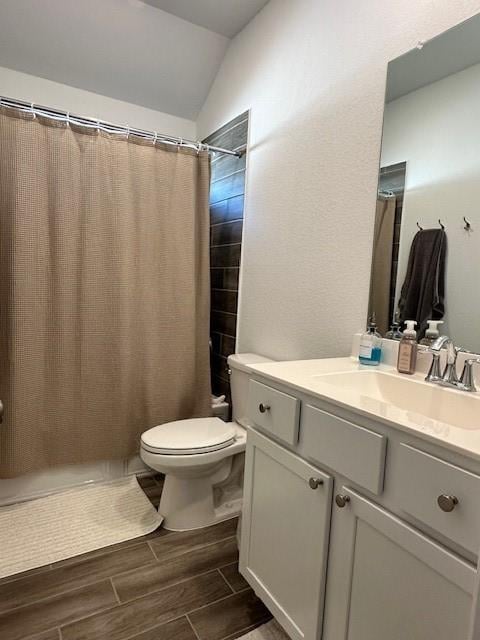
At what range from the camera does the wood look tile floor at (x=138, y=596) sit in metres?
1.29

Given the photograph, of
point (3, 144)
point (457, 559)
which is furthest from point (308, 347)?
point (3, 144)

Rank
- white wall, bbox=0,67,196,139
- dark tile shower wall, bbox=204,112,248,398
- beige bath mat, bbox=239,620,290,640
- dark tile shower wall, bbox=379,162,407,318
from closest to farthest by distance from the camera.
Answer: beige bath mat, bbox=239,620,290,640, dark tile shower wall, bbox=379,162,407,318, white wall, bbox=0,67,196,139, dark tile shower wall, bbox=204,112,248,398

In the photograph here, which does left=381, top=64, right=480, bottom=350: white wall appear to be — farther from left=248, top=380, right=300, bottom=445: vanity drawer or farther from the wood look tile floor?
the wood look tile floor

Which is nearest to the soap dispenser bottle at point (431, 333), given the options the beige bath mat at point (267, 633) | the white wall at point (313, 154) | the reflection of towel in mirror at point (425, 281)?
the reflection of towel in mirror at point (425, 281)

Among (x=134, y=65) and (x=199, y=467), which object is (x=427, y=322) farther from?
(x=134, y=65)

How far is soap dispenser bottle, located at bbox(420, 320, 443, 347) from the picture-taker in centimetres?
129

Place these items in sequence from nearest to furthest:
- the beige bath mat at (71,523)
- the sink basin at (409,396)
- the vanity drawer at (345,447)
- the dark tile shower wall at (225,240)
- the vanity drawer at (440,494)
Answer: the vanity drawer at (440,494) → the vanity drawer at (345,447) → the sink basin at (409,396) → the beige bath mat at (71,523) → the dark tile shower wall at (225,240)

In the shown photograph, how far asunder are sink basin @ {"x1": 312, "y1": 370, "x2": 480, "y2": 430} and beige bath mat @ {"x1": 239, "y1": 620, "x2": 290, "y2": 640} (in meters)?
0.86

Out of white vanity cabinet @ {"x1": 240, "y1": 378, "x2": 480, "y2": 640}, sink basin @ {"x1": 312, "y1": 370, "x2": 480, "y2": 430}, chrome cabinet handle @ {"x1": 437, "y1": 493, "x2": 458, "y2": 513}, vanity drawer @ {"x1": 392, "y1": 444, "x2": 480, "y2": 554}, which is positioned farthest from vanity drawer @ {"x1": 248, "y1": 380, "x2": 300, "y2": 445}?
chrome cabinet handle @ {"x1": 437, "y1": 493, "x2": 458, "y2": 513}

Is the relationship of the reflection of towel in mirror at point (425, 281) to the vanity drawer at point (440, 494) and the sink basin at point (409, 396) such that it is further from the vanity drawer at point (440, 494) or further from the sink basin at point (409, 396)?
the vanity drawer at point (440, 494)

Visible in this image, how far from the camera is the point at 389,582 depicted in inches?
33.2

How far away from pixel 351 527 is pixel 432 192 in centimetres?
107

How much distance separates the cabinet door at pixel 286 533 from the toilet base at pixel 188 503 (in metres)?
0.53

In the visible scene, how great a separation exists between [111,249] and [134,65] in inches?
46.4
